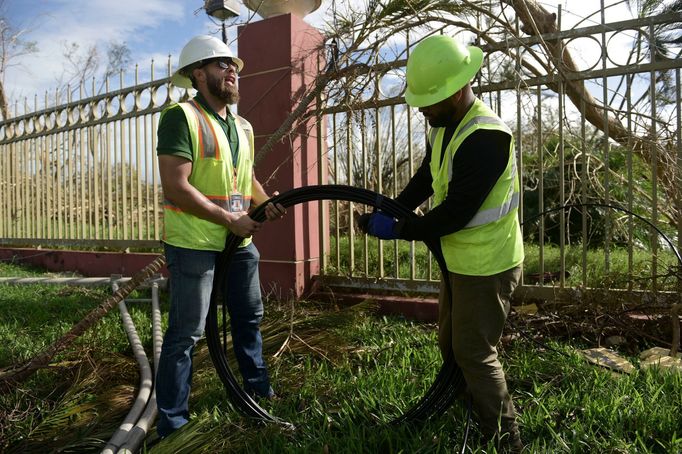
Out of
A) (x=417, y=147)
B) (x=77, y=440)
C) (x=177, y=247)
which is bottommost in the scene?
(x=77, y=440)

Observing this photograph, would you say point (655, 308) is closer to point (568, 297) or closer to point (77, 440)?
point (568, 297)

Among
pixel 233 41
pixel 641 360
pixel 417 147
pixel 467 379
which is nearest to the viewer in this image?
pixel 467 379

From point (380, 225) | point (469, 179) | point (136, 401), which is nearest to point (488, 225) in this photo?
point (469, 179)

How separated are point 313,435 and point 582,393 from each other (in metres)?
1.35

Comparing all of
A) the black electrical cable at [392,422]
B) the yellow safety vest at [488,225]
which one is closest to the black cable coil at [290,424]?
the black electrical cable at [392,422]

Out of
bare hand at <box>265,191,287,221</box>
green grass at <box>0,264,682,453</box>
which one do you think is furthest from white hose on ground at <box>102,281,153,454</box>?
bare hand at <box>265,191,287,221</box>

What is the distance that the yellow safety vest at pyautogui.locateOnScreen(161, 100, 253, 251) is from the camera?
254cm

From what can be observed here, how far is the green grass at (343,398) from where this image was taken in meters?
2.19

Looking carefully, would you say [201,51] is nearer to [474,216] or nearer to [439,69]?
[439,69]

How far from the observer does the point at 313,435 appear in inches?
90.0

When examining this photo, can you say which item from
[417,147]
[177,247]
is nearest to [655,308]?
[177,247]

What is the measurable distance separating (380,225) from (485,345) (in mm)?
682

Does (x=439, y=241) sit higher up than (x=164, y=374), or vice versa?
(x=439, y=241)

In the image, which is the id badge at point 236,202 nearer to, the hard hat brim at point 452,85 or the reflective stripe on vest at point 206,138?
the reflective stripe on vest at point 206,138
